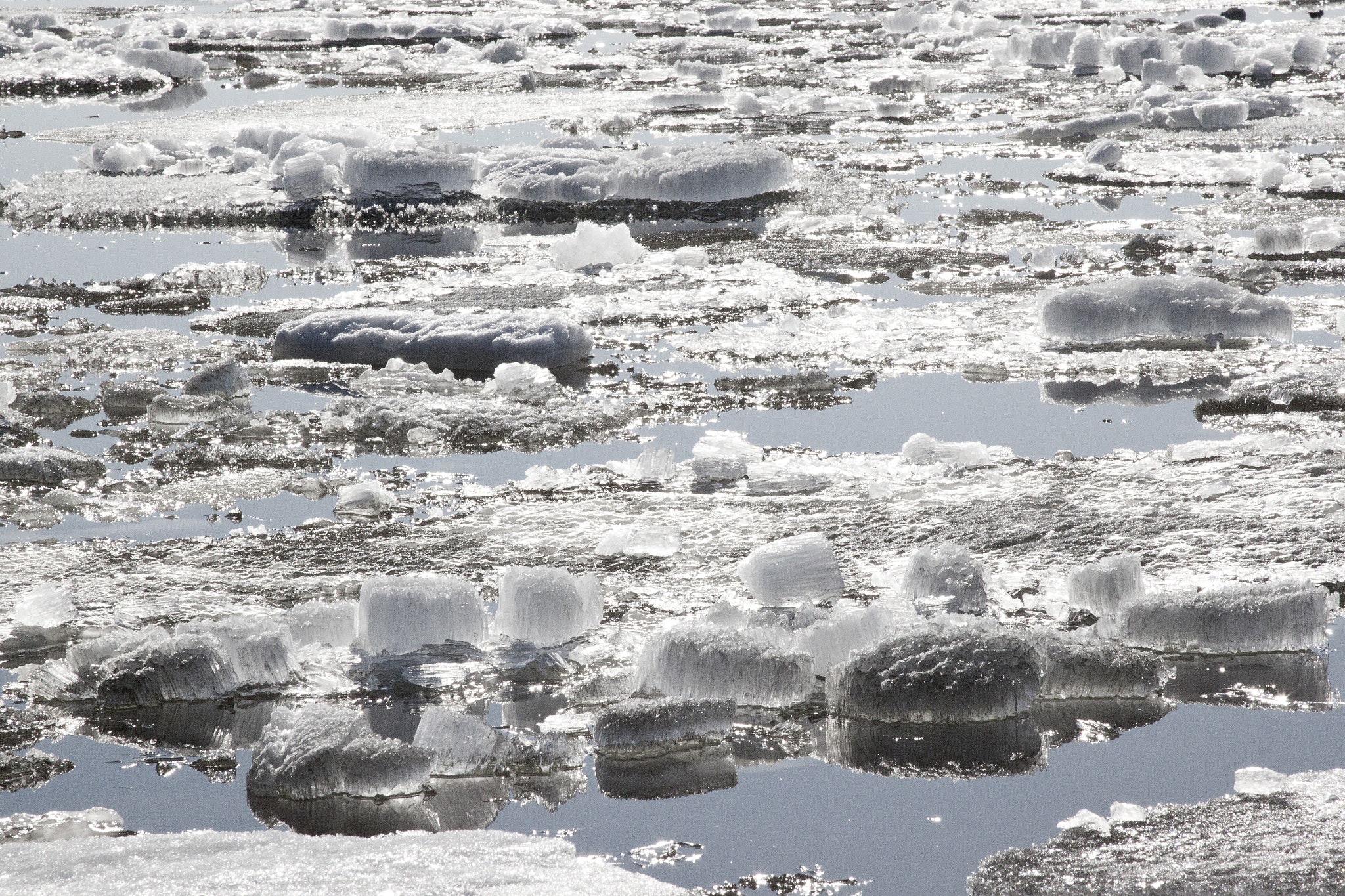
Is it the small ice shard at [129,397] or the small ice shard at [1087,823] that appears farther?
the small ice shard at [129,397]

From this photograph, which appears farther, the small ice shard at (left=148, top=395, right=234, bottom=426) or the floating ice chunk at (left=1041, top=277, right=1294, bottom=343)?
the floating ice chunk at (left=1041, top=277, right=1294, bottom=343)

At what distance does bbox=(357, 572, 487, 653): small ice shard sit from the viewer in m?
2.41

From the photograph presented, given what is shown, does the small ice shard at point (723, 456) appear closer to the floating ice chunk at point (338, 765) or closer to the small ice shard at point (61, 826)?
the floating ice chunk at point (338, 765)

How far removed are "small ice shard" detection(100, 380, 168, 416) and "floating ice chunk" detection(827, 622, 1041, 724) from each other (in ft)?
Answer: 7.47

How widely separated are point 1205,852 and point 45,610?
185 centimetres

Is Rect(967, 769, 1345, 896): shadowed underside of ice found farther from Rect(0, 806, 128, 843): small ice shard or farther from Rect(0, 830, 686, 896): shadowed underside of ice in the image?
Rect(0, 806, 128, 843): small ice shard

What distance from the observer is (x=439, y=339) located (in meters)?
4.17

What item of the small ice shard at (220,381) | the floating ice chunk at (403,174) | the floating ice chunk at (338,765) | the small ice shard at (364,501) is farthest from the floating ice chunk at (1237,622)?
the floating ice chunk at (403,174)

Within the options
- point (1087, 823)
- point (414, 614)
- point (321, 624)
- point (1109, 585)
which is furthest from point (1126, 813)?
point (321, 624)

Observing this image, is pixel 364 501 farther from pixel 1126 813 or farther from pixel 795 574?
pixel 1126 813

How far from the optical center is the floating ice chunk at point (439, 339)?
4.14 metres

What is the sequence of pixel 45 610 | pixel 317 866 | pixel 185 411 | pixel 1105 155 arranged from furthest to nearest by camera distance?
pixel 1105 155, pixel 185 411, pixel 45 610, pixel 317 866

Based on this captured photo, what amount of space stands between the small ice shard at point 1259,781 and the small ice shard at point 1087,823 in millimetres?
209

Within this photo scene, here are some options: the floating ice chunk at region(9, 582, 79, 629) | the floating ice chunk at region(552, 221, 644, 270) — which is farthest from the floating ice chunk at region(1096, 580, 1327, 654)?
the floating ice chunk at region(552, 221, 644, 270)
